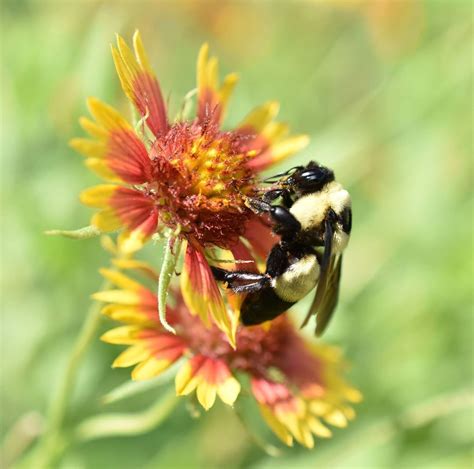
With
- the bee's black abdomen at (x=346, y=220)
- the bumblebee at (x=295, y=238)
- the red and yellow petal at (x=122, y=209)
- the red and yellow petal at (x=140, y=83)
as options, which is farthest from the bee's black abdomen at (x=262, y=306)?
the red and yellow petal at (x=140, y=83)

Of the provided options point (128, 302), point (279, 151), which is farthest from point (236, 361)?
point (279, 151)

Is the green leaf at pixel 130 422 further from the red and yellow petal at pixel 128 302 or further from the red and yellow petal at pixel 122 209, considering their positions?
the red and yellow petal at pixel 122 209

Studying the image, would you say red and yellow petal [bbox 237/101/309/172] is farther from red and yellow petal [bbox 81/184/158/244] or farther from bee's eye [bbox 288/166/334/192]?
red and yellow petal [bbox 81/184/158/244]

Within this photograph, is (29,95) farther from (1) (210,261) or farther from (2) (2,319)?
(1) (210,261)

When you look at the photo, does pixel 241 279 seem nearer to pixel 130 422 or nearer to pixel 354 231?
pixel 130 422

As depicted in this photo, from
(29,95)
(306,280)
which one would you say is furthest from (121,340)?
(29,95)

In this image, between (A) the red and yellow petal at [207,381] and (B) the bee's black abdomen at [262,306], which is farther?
(B) the bee's black abdomen at [262,306]
